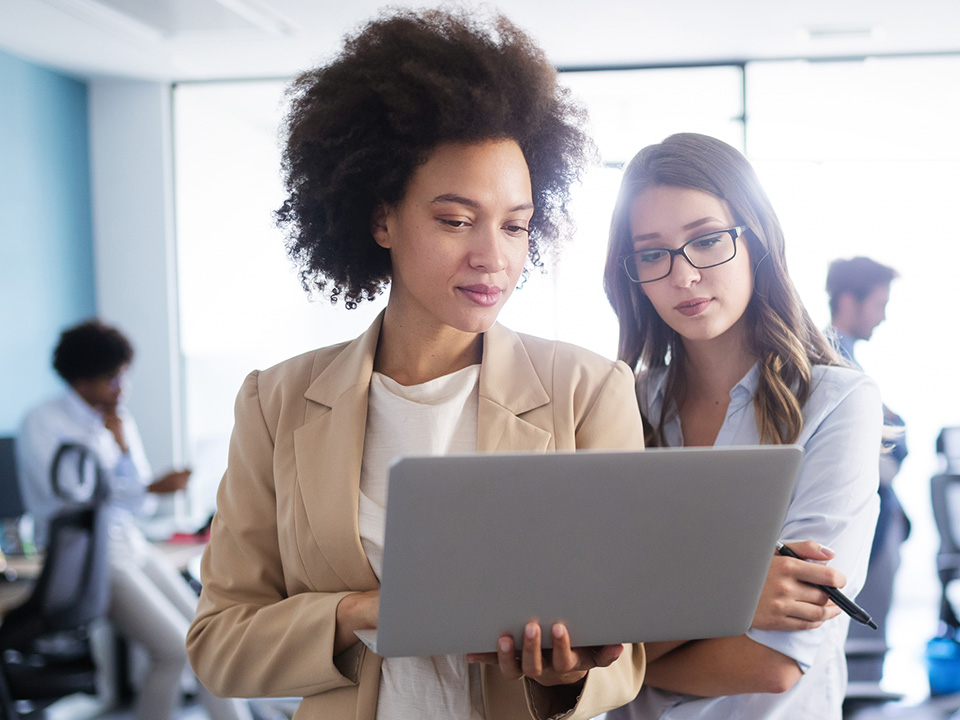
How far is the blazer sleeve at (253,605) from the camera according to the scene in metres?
1.17

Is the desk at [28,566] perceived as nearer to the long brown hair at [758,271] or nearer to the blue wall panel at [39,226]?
the blue wall panel at [39,226]

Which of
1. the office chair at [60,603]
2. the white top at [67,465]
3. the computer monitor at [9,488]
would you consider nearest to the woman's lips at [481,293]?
the office chair at [60,603]

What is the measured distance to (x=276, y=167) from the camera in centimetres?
535

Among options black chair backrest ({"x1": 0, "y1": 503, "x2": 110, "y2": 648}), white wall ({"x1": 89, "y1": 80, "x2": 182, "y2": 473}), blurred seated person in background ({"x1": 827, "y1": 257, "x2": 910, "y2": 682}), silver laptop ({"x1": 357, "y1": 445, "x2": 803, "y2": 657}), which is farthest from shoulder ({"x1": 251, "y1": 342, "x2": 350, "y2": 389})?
white wall ({"x1": 89, "y1": 80, "x2": 182, "y2": 473})

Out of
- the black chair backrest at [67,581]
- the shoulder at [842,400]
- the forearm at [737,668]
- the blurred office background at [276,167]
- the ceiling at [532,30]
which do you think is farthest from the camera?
the blurred office background at [276,167]

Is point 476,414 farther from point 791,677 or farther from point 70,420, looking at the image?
point 70,420

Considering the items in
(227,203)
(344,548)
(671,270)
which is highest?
(227,203)

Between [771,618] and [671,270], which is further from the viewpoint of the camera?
[671,270]

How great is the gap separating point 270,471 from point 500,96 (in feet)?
2.10

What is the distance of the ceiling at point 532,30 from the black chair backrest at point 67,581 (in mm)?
2669

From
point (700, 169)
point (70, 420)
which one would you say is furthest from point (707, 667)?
point (70, 420)

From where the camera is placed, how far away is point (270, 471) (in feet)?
4.21

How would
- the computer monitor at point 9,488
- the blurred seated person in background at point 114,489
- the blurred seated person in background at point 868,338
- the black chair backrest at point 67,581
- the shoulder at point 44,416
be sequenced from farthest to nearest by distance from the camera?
the computer monitor at point 9,488 < the blurred seated person in background at point 868,338 < the shoulder at point 44,416 < the blurred seated person in background at point 114,489 < the black chair backrest at point 67,581

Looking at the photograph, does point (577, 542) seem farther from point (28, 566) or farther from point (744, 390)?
point (28, 566)
